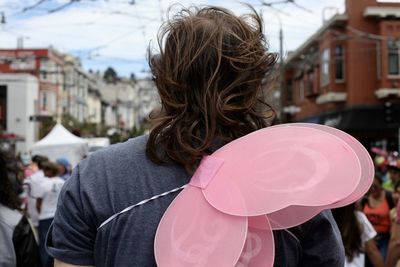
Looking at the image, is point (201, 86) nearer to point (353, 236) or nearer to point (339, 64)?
point (353, 236)

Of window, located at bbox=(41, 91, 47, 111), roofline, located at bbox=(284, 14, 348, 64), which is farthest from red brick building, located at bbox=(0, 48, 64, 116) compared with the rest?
roofline, located at bbox=(284, 14, 348, 64)

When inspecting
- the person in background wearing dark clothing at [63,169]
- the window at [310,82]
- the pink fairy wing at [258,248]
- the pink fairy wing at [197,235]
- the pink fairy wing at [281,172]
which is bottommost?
the window at [310,82]

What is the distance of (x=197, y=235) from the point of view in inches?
Answer: 52.5

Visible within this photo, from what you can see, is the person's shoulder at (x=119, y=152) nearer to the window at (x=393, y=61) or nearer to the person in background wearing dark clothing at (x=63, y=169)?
the person in background wearing dark clothing at (x=63, y=169)

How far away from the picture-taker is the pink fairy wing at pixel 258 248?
1.37 meters

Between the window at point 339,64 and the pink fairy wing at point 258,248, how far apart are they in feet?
95.4

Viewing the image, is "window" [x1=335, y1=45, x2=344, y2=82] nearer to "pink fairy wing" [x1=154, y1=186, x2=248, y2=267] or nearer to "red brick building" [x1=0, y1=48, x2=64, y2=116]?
"red brick building" [x1=0, y1=48, x2=64, y2=116]

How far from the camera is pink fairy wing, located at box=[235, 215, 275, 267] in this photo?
1.37m

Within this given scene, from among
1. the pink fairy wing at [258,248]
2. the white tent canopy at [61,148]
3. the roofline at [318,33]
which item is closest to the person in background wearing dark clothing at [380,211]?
the pink fairy wing at [258,248]

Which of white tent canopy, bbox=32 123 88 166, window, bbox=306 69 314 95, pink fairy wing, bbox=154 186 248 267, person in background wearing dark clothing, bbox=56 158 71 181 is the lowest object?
window, bbox=306 69 314 95

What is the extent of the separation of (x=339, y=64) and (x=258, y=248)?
96.8 feet

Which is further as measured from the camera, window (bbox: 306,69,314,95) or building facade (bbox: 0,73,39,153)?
building facade (bbox: 0,73,39,153)

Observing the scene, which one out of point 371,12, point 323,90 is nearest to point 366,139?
point 323,90

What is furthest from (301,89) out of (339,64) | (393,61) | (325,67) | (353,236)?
(353,236)
